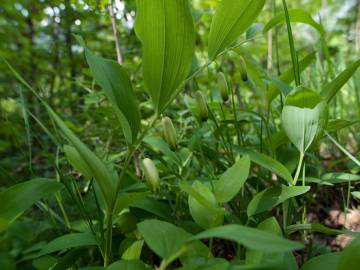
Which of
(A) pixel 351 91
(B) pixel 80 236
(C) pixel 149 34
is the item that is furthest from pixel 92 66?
(A) pixel 351 91

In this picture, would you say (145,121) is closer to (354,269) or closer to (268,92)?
(268,92)

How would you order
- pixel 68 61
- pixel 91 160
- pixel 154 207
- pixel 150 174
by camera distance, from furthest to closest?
pixel 68 61
pixel 154 207
pixel 150 174
pixel 91 160

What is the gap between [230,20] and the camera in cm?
54

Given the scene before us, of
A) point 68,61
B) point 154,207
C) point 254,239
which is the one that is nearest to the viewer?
point 254,239

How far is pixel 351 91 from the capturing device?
154cm

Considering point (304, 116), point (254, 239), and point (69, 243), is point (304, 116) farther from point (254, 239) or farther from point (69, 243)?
point (69, 243)

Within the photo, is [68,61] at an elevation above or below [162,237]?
above

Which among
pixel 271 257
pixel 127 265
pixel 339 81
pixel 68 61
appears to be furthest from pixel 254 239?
pixel 68 61

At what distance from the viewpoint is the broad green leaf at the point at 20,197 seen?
18.2 inches

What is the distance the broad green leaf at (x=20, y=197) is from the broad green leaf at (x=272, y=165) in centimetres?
33

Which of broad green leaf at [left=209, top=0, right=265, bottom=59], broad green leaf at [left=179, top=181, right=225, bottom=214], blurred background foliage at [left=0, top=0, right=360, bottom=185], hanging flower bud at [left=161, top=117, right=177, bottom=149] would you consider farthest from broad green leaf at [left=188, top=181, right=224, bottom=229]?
blurred background foliage at [left=0, top=0, right=360, bottom=185]

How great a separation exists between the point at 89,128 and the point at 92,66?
0.89 m

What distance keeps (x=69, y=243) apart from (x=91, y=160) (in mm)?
181

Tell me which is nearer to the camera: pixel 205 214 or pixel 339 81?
pixel 205 214
